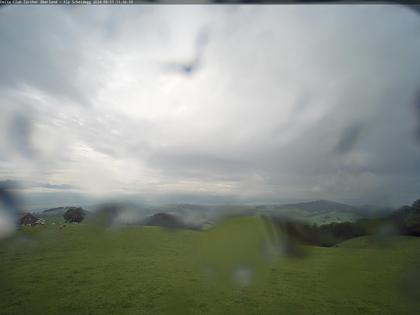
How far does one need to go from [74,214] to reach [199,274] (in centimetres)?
79

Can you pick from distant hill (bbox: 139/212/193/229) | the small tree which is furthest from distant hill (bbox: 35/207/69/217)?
distant hill (bbox: 139/212/193/229)

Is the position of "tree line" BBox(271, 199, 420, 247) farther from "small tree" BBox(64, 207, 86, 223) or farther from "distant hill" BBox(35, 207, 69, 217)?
"distant hill" BBox(35, 207, 69, 217)

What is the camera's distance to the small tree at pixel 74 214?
1.12 m

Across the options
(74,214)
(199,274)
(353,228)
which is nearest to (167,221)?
(199,274)

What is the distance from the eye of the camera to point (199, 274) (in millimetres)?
1129

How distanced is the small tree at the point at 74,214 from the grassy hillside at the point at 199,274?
0.17ft

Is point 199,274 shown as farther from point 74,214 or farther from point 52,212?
point 52,212

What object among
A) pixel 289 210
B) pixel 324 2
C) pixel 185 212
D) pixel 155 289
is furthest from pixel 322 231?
pixel 155 289

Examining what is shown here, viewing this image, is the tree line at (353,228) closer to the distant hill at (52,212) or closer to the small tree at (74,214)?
the small tree at (74,214)

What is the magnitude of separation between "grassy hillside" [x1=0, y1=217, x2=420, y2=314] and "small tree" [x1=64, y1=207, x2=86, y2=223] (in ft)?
0.17

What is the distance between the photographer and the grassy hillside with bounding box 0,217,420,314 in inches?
37.5

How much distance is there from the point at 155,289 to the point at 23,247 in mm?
940

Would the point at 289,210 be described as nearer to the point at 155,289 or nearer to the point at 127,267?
the point at 155,289

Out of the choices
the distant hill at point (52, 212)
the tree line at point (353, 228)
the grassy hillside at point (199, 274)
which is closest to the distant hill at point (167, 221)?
the grassy hillside at point (199, 274)
